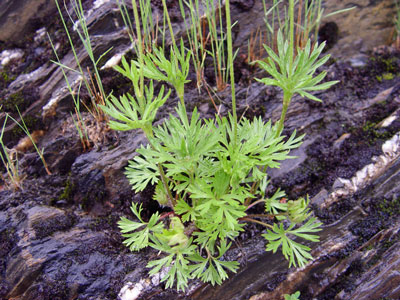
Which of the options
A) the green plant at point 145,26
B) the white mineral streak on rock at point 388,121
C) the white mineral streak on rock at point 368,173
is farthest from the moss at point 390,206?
Result: the green plant at point 145,26

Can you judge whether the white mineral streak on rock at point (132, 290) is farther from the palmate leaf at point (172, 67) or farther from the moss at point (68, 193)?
the palmate leaf at point (172, 67)

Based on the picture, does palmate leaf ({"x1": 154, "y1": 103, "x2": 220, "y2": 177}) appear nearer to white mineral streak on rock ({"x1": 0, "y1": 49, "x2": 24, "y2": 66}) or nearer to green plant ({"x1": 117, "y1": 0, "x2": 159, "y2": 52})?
green plant ({"x1": 117, "y1": 0, "x2": 159, "y2": 52})

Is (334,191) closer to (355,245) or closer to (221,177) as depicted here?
(355,245)

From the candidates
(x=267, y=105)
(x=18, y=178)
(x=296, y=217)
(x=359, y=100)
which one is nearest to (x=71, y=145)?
(x=18, y=178)

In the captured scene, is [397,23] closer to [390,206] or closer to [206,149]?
[390,206]

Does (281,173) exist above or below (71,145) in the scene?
below

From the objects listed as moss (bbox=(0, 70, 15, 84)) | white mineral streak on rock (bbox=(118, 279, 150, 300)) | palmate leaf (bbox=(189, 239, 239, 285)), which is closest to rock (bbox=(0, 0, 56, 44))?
moss (bbox=(0, 70, 15, 84))
